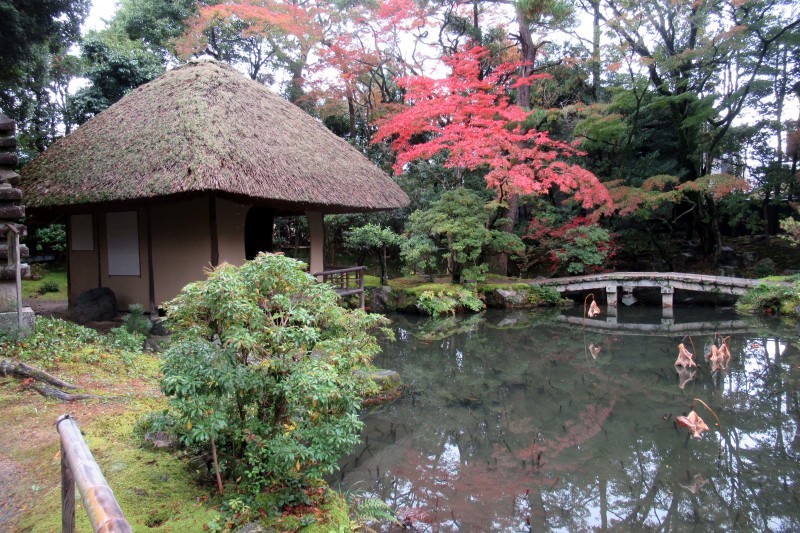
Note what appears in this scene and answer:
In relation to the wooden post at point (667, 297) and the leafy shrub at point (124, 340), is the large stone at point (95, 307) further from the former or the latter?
the wooden post at point (667, 297)

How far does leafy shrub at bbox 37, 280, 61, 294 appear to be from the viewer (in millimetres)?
11719

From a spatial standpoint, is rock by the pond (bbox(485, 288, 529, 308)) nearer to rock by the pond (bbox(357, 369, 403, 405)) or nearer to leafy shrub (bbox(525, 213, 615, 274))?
leafy shrub (bbox(525, 213, 615, 274))

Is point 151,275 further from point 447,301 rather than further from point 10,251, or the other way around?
point 447,301

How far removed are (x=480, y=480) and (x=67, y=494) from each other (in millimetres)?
3410

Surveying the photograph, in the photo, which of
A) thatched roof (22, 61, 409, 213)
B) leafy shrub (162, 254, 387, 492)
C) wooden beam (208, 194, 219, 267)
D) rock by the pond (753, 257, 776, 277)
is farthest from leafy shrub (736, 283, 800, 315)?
wooden beam (208, 194, 219, 267)

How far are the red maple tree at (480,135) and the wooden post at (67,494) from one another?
1050cm

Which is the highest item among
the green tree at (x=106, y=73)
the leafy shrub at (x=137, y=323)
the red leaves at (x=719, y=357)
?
the green tree at (x=106, y=73)

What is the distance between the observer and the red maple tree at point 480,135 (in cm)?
1153

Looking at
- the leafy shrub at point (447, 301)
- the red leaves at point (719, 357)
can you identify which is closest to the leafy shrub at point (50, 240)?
the leafy shrub at point (447, 301)

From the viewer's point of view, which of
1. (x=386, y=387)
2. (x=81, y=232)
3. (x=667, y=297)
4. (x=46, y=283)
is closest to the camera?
(x=386, y=387)

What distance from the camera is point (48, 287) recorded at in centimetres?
1178

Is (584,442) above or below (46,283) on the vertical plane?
below

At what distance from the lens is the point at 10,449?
3.59 meters

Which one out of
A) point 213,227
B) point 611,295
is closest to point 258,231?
point 213,227
